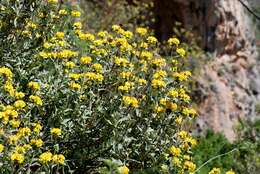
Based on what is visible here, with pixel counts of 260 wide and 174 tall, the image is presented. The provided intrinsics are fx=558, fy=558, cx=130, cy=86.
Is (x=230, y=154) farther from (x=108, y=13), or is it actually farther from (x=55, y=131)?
(x=55, y=131)


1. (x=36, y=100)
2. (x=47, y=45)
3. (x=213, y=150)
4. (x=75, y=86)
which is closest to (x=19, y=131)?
(x=36, y=100)

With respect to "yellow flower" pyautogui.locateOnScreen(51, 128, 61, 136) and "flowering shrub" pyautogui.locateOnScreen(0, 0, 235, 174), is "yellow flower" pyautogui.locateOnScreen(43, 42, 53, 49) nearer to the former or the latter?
"flowering shrub" pyautogui.locateOnScreen(0, 0, 235, 174)

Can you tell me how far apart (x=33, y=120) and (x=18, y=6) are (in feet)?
3.01

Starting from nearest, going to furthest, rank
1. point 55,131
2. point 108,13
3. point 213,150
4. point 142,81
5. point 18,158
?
point 18,158 → point 55,131 → point 142,81 → point 213,150 → point 108,13

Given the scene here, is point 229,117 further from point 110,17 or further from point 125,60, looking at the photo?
point 125,60

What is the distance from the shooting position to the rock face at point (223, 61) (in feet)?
28.0

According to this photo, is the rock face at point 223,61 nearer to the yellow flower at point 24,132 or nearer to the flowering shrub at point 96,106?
the flowering shrub at point 96,106

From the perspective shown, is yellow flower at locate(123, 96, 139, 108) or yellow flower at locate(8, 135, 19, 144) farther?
yellow flower at locate(123, 96, 139, 108)

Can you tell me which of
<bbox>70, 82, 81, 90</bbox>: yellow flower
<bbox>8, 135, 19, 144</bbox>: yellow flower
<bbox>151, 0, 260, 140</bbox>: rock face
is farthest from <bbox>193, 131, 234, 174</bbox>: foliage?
<bbox>8, 135, 19, 144</bbox>: yellow flower

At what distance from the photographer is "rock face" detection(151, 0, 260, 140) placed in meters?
8.53

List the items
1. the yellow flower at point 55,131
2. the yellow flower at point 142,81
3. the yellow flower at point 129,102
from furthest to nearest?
the yellow flower at point 142,81
the yellow flower at point 129,102
the yellow flower at point 55,131

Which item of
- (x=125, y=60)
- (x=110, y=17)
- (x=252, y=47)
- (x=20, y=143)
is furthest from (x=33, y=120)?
(x=252, y=47)

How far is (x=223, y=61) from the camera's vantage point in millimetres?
8797

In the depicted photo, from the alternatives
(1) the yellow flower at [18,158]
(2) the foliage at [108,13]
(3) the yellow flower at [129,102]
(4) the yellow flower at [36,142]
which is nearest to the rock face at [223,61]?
(2) the foliage at [108,13]
